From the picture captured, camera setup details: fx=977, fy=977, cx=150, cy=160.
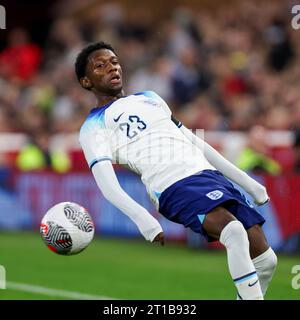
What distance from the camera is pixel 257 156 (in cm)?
1348

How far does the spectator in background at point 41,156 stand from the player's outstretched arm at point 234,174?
8850 mm

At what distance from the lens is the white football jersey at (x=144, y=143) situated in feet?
24.8

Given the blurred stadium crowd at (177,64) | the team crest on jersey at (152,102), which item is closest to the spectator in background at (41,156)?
the blurred stadium crowd at (177,64)

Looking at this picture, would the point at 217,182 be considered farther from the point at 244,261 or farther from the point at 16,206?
the point at 16,206

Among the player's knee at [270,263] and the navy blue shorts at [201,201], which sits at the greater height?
the navy blue shorts at [201,201]

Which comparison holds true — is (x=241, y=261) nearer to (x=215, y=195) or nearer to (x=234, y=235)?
(x=234, y=235)

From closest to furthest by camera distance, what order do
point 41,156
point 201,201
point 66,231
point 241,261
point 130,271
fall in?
point 241,261 < point 201,201 < point 66,231 < point 130,271 < point 41,156

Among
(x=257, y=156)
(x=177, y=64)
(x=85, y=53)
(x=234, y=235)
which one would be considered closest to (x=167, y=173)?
(x=234, y=235)

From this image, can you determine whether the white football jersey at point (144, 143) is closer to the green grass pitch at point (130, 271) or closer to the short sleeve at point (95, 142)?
the short sleeve at point (95, 142)

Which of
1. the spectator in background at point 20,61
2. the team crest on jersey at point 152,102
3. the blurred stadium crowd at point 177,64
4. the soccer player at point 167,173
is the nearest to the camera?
the soccer player at point 167,173

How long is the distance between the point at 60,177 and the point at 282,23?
14.8 ft

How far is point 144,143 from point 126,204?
21.8 inches
